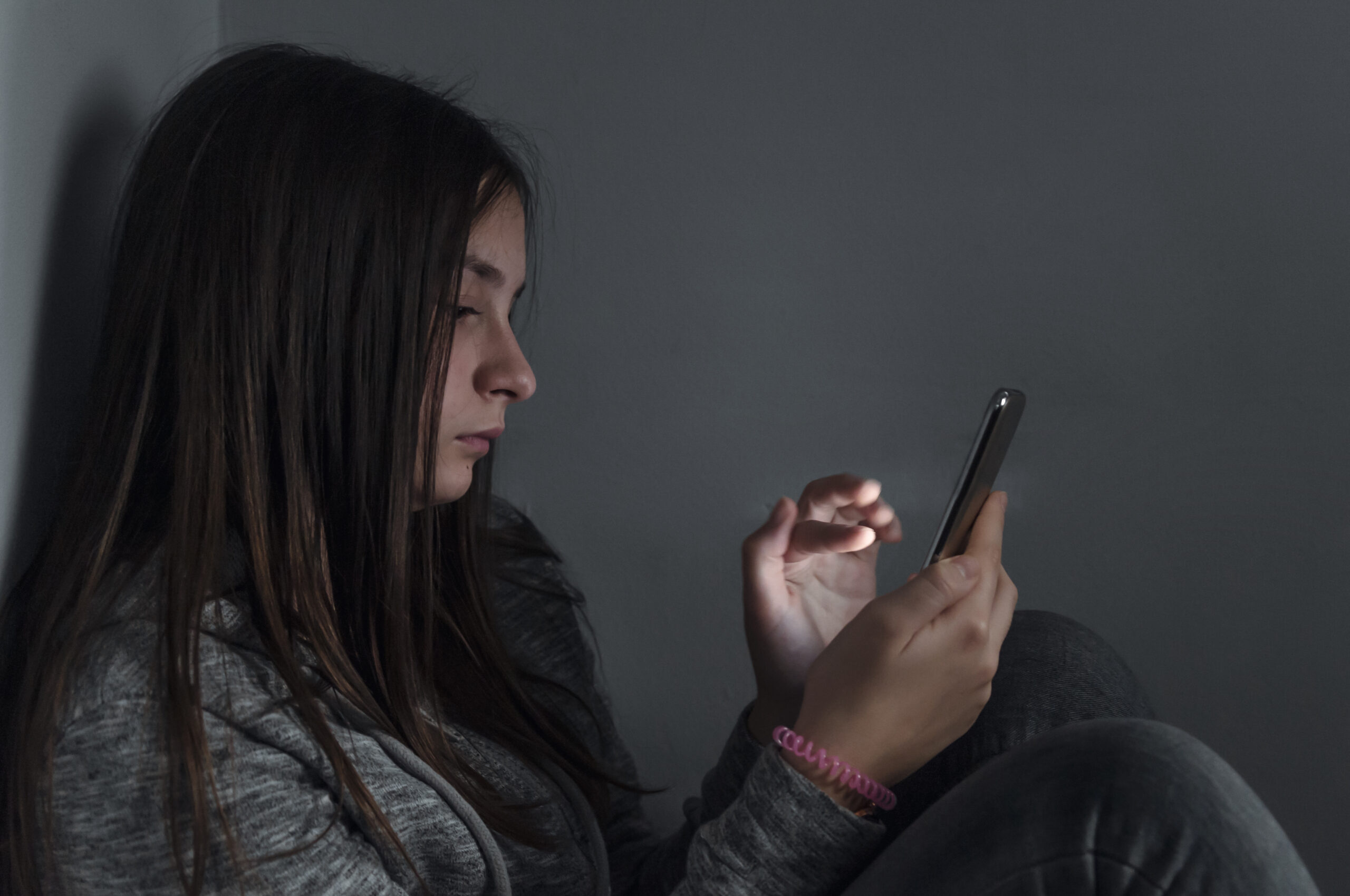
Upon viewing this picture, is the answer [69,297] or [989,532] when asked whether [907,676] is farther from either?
[69,297]

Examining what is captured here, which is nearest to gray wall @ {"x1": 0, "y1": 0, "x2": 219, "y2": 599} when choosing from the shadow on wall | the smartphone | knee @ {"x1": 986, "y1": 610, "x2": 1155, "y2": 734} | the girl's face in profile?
the shadow on wall

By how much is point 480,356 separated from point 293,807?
12.0 inches

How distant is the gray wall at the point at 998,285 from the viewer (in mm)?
913

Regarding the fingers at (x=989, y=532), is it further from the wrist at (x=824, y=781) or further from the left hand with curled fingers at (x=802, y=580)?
the wrist at (x=824, y=781)

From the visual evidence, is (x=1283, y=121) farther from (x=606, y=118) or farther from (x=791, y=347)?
(x=606, y=118)

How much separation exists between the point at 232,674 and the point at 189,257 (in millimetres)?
257

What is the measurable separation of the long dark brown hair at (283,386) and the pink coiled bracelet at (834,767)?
0.20m

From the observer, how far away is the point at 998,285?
0.96m

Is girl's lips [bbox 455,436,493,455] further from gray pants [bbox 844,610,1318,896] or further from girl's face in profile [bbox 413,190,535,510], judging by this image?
gray pants [bbox 844,610,1318,896]

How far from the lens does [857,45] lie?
948 mm

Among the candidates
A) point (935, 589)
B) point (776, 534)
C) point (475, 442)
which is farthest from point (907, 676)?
point (475, 442)

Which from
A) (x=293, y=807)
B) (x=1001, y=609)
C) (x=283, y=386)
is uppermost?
(x=283, y=386)

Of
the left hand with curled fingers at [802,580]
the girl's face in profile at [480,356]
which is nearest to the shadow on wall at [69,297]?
the girl's face in profile at [480,356]

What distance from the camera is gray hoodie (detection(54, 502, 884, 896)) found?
51 cm
